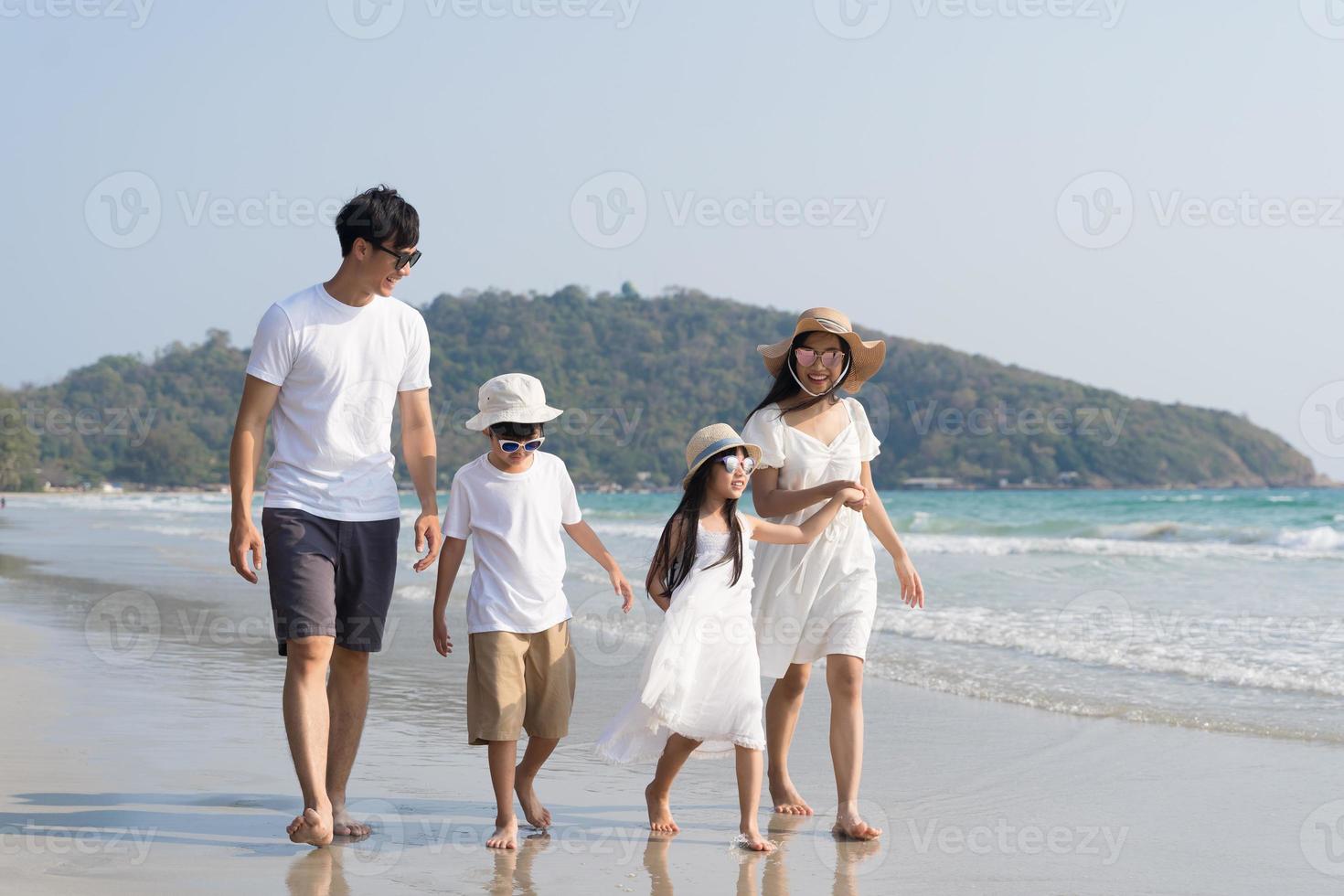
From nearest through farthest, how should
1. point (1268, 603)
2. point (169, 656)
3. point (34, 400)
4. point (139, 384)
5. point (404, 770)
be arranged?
point (404, 770) → point (169, 656) → point (1268, 603) → point (139, 384) → point (34, 400)

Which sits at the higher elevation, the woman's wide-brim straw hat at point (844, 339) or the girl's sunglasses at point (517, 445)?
the woman's wide-brim straw hat at point (844, 339)

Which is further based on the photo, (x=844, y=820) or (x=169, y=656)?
(x=169, y=656)

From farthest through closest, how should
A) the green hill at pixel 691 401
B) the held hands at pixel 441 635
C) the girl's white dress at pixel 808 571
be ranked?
the green hill at pixel 691 401
the girl's white dress at pixel 808 571
the held hands at pixel 441 635

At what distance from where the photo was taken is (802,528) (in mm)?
4457

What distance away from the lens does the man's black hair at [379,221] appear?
159 inches

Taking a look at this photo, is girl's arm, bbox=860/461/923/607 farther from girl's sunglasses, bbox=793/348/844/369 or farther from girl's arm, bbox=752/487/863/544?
girl's sunglasses, bbox=793/348/844/369

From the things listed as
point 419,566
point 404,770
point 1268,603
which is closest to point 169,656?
point 404,770

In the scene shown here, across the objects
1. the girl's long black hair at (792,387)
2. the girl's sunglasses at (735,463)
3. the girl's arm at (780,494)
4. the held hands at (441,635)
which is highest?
the girl's long black hair at (792,387)

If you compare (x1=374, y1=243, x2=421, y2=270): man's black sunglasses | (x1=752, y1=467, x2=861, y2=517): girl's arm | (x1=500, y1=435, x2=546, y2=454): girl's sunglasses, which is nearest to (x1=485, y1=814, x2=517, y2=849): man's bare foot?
(x1=500, y1=435, x2=546, y2=454): girl's sunglasses

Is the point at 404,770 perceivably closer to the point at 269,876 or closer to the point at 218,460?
the point at 269,876

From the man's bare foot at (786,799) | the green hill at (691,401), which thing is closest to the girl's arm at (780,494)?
→ the man's bare foot at (786,799)

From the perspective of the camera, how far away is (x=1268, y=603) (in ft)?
41.0

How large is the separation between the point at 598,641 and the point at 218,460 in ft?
225

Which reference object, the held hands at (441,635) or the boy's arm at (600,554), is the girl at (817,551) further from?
the held hands at (441,635)
